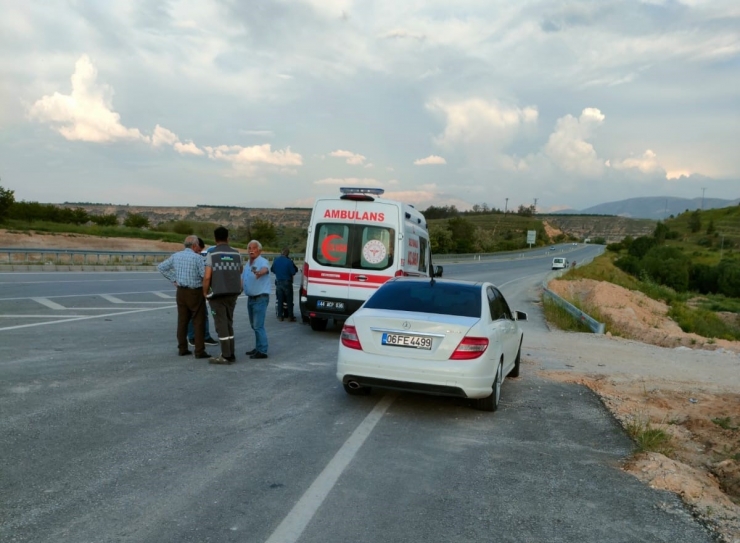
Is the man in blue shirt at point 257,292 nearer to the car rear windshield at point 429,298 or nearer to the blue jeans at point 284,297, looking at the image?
the car rear windshield at point 429,298

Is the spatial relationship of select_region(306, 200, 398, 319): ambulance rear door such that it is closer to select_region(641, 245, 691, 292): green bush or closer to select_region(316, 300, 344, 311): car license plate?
select_region(316, 300, 344, 311): car license plate

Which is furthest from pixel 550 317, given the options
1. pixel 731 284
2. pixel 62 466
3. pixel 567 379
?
pixel 731 284

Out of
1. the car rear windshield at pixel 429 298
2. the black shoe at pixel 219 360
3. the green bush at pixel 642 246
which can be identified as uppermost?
the car rear windshield at pixel 429 298

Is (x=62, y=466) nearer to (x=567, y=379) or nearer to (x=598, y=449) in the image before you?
(x=598, y=449)

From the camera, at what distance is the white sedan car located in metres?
6.67

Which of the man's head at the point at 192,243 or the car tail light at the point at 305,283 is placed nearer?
the man's head at the point at 192,243

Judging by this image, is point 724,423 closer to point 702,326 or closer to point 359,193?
point 359,193

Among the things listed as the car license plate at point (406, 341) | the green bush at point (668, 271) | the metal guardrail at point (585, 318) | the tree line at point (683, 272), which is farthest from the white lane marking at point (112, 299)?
the green bush at point (668, 271)

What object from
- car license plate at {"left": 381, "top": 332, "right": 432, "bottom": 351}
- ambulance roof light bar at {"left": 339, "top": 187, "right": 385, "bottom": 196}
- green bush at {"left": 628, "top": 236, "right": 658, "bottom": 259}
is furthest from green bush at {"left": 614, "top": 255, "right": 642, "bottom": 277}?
car license plate at {"left": 381, "top": 332, "right": 432, "bottom": 351}

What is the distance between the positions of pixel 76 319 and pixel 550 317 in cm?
1374

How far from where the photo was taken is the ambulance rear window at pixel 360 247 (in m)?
12.7

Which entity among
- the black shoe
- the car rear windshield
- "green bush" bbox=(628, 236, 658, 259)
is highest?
the car rear windshield

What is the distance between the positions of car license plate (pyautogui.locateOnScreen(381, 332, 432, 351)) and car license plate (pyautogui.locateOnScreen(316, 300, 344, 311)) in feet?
19.3

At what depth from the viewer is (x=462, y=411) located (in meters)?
7.28
